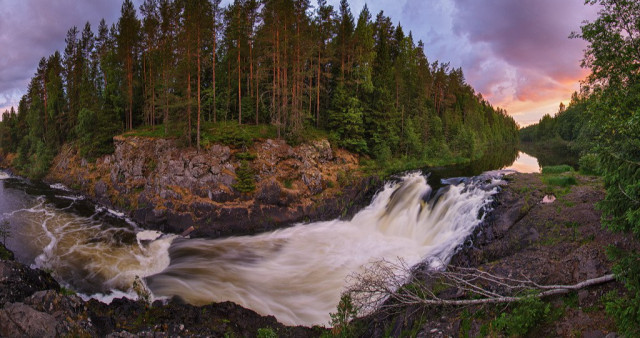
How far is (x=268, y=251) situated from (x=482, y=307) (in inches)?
461

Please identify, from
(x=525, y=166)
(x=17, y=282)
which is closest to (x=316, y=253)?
(x=17, y=282)

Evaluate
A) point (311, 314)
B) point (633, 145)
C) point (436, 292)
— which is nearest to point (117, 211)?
point (311, 314)

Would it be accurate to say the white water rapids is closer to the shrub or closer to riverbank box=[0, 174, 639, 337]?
riverbank box=[0, 174, 639, 337]

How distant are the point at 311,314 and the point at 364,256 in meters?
4.77

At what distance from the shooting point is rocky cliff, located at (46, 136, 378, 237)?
61.9 feet

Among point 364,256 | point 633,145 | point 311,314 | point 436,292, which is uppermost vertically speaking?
point 633,145

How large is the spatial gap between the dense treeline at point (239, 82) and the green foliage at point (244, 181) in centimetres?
406

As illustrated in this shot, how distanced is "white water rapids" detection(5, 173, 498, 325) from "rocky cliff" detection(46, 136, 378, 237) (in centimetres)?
131

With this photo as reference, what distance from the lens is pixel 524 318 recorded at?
17.4ft

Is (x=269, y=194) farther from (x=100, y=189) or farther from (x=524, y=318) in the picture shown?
(x=100, y=189)

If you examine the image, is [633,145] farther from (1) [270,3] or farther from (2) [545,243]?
(1) [270,3]

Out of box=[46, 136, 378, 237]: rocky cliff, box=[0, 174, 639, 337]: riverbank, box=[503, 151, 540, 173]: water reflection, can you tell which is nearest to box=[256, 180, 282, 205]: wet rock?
box=[46, 136, 378, 237]: rocky cliff

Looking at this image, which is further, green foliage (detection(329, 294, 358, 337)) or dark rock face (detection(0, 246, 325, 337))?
green foliage (detection(329, 294, 358, 337))

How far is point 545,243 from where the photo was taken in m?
9.07
